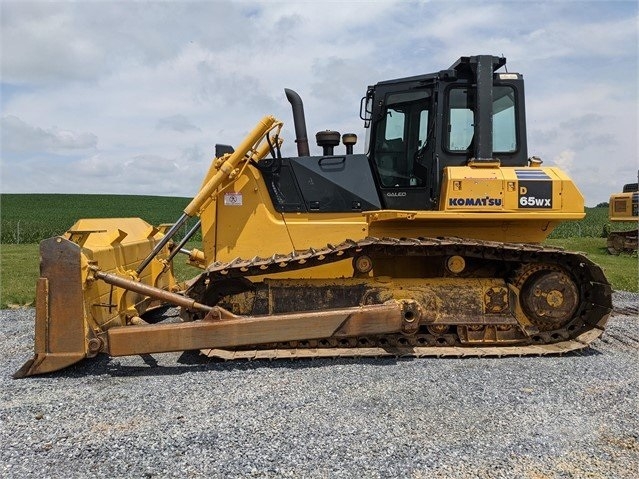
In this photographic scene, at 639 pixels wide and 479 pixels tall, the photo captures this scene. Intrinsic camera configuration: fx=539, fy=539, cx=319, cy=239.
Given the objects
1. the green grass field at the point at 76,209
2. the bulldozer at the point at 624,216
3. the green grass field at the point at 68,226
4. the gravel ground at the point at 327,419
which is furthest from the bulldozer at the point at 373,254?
the green grass field at the point at 76,209

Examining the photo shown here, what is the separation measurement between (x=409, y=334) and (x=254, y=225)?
7.50ft

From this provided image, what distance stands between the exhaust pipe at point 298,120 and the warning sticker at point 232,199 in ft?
3.34

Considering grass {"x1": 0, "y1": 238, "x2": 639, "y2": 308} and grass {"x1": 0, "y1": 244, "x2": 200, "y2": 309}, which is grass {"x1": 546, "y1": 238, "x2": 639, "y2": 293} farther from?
grass {"x1": 0, "y1": 244, "x2": 200, "y2": 309}

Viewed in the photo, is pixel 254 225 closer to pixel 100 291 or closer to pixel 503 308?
pixel 100 291

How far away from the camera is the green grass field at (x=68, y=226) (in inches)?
514

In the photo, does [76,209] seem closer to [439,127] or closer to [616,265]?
[616,265]

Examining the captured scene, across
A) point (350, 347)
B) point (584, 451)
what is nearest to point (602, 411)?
point (584, 451)

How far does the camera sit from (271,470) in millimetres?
3326

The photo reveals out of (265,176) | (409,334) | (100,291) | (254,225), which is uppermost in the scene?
(265,176)

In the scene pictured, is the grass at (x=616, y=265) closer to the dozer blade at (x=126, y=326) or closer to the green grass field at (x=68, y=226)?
the green grass field at (x=68, y=226)

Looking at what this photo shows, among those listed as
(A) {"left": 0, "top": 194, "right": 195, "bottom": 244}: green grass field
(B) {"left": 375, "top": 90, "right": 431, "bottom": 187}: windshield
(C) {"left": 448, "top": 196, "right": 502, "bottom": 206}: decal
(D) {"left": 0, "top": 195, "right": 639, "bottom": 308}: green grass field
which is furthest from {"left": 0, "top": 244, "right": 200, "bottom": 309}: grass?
(A) {"left": 0, "top": 194, "right": 195, "bottom": 244}: green grass field

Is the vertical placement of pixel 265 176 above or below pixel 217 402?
above

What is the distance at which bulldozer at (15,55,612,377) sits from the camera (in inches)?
212

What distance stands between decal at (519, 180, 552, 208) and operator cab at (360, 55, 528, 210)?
0.47 metres
